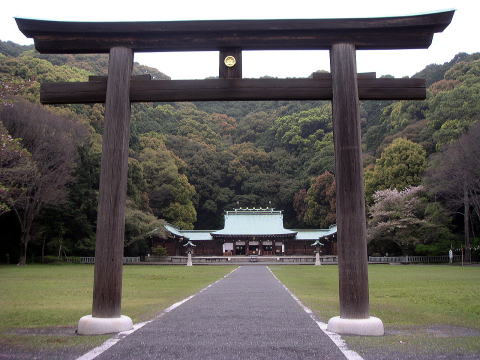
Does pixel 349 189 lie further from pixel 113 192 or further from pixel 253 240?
pixel 253 240

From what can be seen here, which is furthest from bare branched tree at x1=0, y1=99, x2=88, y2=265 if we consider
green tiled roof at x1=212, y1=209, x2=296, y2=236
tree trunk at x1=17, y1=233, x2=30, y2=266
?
green tiled roof at x1=212, y1=209, x2=296, y2=236

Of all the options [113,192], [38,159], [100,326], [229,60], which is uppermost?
[38,159]

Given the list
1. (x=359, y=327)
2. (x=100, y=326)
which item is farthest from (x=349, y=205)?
(x=100, y=326)

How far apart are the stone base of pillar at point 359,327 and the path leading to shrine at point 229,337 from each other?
0.85 ft

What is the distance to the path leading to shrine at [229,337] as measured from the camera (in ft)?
14.5

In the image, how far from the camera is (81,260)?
3588 centimetres

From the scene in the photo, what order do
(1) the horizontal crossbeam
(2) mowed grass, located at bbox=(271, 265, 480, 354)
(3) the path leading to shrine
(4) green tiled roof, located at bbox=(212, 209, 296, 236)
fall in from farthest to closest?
1. (4) green tiled roof, located at bbox=(212, 209, 296, 236)
2. (1) the horizontal crossbeam
3. (2) mowed grass, located at bbox=(271, 265, 480, 354)
4. (3) the path leading to shrine

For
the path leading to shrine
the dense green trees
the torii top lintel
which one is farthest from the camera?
the dense green trees

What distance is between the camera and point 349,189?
19.4 ft

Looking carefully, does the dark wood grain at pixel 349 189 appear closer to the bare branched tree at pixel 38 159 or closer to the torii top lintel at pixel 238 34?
the torii top lintel at pixel 238 34

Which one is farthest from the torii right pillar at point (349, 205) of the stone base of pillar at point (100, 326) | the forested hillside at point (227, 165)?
the forested hillside at point (227, 165)

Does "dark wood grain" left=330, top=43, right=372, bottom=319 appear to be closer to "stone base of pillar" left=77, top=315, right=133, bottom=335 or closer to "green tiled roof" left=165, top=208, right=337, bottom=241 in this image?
"stone base of pillar" left=77, top=315, right=133, bottom=335

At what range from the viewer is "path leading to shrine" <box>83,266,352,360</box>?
14.5ft

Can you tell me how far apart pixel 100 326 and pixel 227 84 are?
3.79 metres
